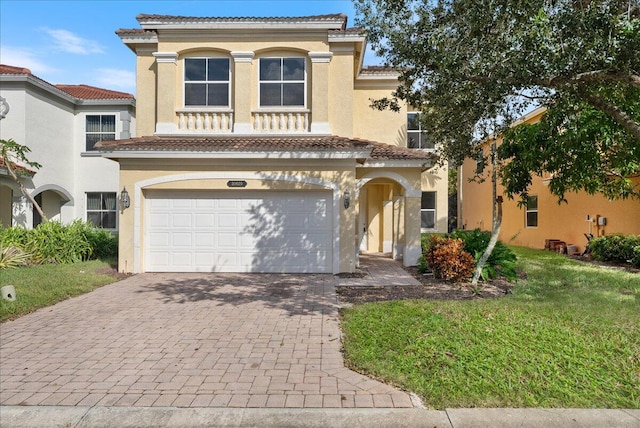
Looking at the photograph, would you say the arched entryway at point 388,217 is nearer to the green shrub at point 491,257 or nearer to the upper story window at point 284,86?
the green shrub at point 491,257

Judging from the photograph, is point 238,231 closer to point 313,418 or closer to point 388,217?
point 388,217

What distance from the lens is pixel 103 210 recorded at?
16.8m

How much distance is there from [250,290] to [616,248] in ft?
38.4

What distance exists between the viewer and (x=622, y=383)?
420 cm

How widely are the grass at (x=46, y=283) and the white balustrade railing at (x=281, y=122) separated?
6023 millimetres

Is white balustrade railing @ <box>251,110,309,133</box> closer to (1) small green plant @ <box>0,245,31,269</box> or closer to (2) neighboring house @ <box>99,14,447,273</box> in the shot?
(2) neighboring house @ <box>99,14,447,273</box>

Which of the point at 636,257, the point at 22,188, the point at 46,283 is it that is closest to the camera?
the point at 46,283

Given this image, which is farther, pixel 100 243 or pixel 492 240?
pixel 100 243

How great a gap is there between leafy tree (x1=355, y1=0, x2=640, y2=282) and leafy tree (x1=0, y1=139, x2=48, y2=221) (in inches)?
486

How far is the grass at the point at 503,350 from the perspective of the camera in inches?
160

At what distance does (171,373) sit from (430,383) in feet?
9.62

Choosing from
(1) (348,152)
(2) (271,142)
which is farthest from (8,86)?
(1) (348,152)

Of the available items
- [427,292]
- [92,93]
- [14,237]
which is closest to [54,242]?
[14,237]

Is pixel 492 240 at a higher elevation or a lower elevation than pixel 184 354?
higher
